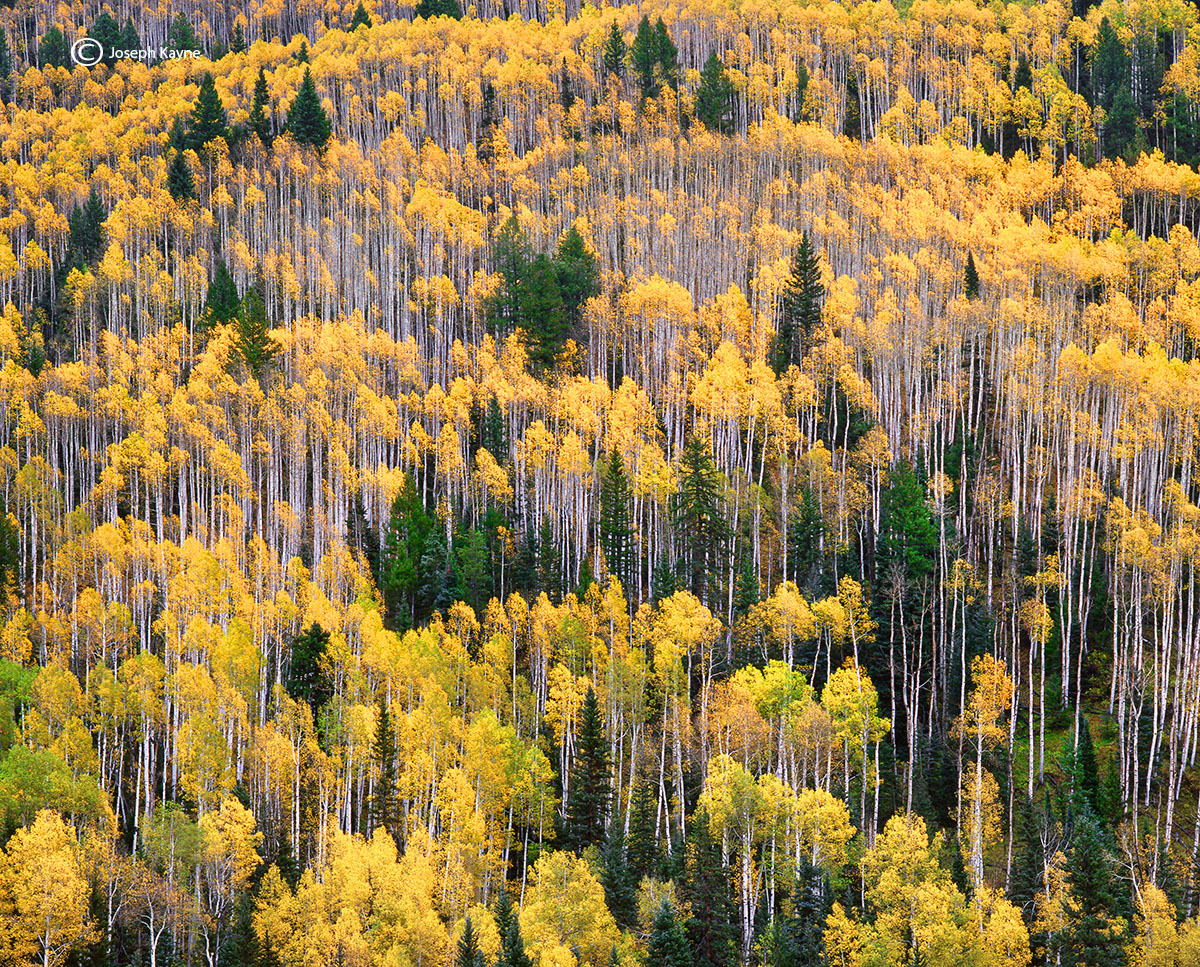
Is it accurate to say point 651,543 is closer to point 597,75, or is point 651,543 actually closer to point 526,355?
point 526,355

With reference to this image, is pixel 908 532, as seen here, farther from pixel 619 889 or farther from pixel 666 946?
pixel 666 946

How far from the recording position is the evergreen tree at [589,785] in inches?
2195

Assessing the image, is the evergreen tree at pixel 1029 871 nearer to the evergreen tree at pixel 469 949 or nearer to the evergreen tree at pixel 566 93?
the evergreen tree at pixel 469 949

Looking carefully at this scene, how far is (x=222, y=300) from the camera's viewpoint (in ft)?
312

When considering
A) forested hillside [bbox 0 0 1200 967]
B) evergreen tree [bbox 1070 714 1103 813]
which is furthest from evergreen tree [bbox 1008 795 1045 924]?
evergreen tree [bbox 1070 714 1103 813]

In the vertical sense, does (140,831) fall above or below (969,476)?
below

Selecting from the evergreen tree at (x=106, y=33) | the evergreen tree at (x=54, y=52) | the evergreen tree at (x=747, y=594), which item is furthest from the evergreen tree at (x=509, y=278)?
the evergreen tree at (x=106, y=33)

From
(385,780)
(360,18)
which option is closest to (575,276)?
(385,780)

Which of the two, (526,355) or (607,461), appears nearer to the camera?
(607,461)

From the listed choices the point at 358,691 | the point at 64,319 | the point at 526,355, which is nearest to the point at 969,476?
the point at 526,355

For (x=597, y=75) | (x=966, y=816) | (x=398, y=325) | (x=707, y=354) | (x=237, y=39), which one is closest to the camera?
(x=966, y=816)

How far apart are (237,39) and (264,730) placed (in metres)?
129

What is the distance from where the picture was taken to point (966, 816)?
54375 mm

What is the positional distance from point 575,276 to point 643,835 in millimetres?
51588
